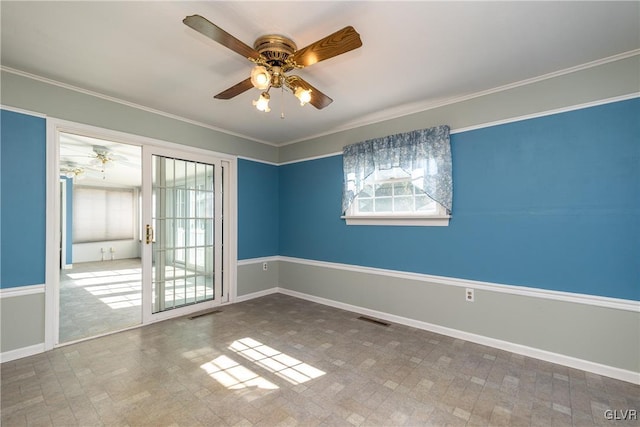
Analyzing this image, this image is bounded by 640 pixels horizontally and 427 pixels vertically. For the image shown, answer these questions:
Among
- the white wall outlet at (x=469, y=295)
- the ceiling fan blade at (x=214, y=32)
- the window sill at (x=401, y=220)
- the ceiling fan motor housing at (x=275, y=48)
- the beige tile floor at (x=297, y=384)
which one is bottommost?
the beige tile floor at (x=297, y=384)

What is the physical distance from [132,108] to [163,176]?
85 cm

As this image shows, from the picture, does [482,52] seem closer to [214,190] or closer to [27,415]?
[214,190]

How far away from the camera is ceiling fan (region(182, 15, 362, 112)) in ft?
5.50

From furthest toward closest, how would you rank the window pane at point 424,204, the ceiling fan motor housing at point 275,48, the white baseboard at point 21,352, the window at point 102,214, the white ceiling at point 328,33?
the window at point 102,214 → the window pane at point 424,204 → the white baseboard at point 21,352 → the ceiling fan motor housing at point 275,48 → the white ceiling at point 328,33

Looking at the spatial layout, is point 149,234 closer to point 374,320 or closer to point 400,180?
point 374,320

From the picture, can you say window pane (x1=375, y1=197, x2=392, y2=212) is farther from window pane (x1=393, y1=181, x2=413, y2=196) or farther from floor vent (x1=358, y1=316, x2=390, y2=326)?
floor vent (x1=358, y1=316, x2=390, y2=326)

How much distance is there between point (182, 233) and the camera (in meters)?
3.83

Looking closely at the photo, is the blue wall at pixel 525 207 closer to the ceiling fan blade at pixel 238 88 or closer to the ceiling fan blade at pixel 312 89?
the ceiling fan blade at pixel 312 89

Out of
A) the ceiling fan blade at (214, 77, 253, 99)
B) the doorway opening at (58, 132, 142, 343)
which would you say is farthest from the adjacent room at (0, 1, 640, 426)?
the ceiling fan blade at (214, 77, 253, 99)

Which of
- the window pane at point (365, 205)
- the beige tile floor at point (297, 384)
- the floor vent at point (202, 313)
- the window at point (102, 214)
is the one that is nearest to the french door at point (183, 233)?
the floor vent at point (202, 313)

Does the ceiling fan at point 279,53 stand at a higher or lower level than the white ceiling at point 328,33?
lower

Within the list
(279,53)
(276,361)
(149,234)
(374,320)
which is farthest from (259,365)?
(279,53)

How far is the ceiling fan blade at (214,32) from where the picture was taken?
1.52 m

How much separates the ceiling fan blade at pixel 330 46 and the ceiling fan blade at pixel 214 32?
347 mm
